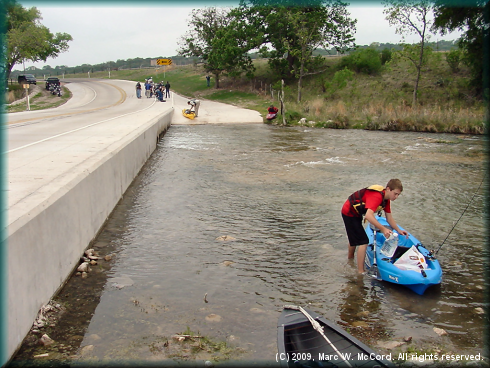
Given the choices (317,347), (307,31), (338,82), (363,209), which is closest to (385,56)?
(338,82)

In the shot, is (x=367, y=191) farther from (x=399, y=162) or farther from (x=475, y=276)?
(x=399, y=162)

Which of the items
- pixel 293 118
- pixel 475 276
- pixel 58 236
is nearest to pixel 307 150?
pixel 293 118

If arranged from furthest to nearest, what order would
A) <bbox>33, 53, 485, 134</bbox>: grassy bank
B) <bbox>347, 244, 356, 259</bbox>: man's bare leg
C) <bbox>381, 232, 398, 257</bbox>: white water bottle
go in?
<bbox>33, 53, 485, 134</bbox>: grassy bank
<bbox>347, 244, 356, 259</bbox>: man's bare leg
<bbox>381, 232, 398, 257</bbox>: white water bottle

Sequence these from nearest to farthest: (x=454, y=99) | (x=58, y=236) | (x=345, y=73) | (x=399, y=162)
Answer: (x=58, y=236)
(x=399, y=162)
(x=454, y=99)
(x=345, y=73)

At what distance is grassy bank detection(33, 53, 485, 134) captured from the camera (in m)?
27.3

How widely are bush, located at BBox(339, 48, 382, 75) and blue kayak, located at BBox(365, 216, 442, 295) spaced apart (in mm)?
45794

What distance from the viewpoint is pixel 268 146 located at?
21516mm

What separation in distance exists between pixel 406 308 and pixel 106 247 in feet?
17.1

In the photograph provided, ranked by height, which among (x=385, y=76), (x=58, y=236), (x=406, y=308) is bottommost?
(x=406, y=308)

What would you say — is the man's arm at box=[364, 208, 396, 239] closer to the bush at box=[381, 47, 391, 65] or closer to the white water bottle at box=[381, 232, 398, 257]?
the white water bottle at box=[381, 232, 398, 257]

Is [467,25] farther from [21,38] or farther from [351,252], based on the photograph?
[21,38]

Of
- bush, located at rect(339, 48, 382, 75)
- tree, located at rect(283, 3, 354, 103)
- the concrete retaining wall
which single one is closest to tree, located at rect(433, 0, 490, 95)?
tree, located at rect(283, 3, 354, 103)

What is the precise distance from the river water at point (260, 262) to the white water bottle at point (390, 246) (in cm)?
48

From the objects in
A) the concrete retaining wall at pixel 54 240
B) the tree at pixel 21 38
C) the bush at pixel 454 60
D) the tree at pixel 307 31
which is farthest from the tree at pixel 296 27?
the concrete retaining wall at pixel 54 240
